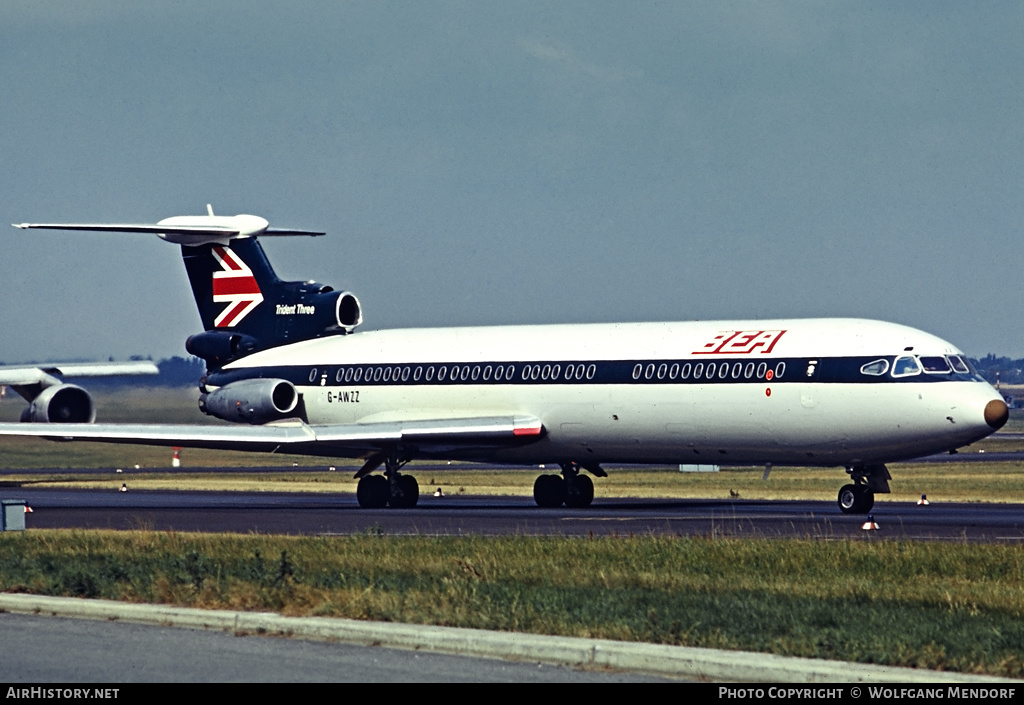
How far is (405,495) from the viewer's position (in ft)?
124

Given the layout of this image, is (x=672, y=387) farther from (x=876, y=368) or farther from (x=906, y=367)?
(x=906, y=367)

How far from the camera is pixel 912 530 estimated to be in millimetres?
26094

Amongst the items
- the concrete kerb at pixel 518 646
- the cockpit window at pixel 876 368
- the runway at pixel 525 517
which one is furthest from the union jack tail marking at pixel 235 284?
the concrete kerb at pixel 518 646

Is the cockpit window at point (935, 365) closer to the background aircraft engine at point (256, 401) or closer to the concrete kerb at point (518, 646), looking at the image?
the background aircraft engine at point (256, 401)

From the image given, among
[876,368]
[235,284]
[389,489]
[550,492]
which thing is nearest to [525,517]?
[550,492]

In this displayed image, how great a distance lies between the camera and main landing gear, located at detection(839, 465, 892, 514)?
31.8 metres

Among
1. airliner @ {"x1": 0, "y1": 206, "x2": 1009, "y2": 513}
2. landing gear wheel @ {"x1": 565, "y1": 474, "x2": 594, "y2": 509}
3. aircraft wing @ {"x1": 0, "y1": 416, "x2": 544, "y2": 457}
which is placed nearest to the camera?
airliner @ {"x1": 0, "y1": 206, "x2": 1009, "y2": 513}

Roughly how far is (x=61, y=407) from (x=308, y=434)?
1377cm

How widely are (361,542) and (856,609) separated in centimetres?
1011

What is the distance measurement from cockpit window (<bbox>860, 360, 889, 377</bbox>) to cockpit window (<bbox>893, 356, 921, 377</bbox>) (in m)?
0.19

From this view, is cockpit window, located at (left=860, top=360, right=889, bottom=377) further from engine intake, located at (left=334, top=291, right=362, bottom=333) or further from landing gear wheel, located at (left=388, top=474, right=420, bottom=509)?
engine intake, located at (left=334, top=291, right=362, bottom=333)

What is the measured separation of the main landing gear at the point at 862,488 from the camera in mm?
31844

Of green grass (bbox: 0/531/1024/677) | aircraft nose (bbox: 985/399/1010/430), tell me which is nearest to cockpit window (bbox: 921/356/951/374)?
aircraft nose (bbox: 985/399/1010/430)

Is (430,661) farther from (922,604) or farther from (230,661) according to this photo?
(922,604)
